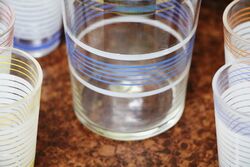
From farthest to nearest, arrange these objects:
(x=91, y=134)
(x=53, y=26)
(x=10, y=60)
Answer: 1. (x=53, y=26)
2. (x=91, y=134)
3. (x=10, y=60)

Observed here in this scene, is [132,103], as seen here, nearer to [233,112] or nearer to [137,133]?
[137,133]

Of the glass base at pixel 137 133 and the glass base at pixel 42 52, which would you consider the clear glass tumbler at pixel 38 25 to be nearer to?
the glass base at pixel 42 52

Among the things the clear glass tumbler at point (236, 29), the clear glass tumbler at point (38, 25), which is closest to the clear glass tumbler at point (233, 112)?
the clear glass tumbler at point (236, 29)

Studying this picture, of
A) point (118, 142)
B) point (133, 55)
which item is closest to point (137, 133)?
point (118, 142)

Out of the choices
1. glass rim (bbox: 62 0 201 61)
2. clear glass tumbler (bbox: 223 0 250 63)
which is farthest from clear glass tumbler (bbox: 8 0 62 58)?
clear glass tumbler (bbox: 223 0 250 63)

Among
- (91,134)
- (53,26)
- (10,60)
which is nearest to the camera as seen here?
(10,60)

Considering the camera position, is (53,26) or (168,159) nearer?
(168,159)

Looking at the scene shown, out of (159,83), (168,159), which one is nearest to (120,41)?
(159,83)

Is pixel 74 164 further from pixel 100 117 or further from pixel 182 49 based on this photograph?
pixel 182 49
